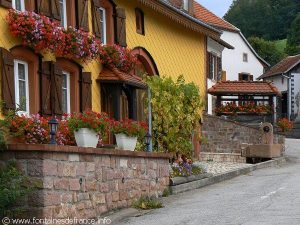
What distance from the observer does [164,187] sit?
576 inches

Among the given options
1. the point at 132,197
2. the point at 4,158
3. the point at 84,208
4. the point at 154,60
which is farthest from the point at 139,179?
the point at 154,60

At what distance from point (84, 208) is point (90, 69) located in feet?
21.1

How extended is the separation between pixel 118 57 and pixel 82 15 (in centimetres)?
182

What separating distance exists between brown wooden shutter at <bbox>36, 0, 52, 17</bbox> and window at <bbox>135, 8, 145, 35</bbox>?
560cm

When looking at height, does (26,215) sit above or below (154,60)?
below

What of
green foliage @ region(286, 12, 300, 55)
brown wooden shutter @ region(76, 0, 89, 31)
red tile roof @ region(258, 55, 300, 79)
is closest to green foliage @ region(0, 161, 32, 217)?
brown wooden shutter @ region(76, 0, 89, 31)

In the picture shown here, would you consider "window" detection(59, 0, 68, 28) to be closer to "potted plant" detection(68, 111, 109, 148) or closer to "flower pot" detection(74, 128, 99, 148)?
"potted plant" detection(68, 111, 109, 148)

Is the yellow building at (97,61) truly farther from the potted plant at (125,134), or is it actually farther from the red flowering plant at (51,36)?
the potted plant at (125,134)

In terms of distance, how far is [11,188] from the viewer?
29.8 ft

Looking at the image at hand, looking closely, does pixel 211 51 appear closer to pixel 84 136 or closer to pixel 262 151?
pixel 262 151

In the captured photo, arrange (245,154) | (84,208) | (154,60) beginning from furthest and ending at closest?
(245,154) → (154,60) → (84,208)

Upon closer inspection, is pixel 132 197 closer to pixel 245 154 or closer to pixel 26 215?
Result: pixel 26 215

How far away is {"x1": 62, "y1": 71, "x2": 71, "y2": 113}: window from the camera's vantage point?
1532 centimetres

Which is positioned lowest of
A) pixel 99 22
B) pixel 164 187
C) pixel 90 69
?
pixel 164 187
